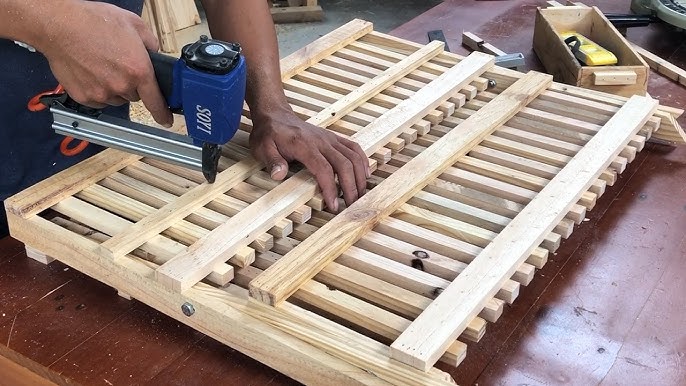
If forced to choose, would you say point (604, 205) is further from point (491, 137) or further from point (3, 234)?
point (3, 234)

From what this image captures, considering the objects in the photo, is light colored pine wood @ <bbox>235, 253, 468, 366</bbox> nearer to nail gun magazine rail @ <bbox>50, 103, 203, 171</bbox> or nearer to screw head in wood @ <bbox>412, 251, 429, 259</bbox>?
screw head in wood @ <bbox>412, 251, 429, 259</bbox>

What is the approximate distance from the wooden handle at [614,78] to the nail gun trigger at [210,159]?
4.03 feet

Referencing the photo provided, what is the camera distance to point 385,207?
5.31ft

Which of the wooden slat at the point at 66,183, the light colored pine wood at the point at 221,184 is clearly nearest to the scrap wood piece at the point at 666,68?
the light colored pine wood at the point at 221,184

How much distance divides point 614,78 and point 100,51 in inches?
59.0

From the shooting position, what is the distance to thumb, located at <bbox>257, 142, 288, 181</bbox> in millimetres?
1723

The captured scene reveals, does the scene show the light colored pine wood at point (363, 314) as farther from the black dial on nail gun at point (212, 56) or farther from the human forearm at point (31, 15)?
the human forearm at point (31, 15)

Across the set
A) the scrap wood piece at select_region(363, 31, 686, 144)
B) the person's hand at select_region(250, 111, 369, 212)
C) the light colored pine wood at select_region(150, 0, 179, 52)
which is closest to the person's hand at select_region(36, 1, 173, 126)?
the person's hand at select_region(250, 111, 369, 212)

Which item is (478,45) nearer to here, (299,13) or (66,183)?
(66,183)

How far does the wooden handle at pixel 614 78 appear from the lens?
2.30 m

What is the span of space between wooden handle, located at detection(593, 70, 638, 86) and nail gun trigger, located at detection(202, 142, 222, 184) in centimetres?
123

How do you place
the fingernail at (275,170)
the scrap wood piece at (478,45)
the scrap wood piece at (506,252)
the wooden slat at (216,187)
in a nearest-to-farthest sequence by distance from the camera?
the scrap wood piece at (506,252) < the wooden slat at (216,187) < the fingernail at (275,170) < the scrap wood piece at (478,45)

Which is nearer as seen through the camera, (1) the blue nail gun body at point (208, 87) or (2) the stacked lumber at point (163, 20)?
(1) the blue nail gun body at point (208, 87)

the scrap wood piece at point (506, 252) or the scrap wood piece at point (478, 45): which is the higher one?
the scrap wood piece at point (506, 252)
